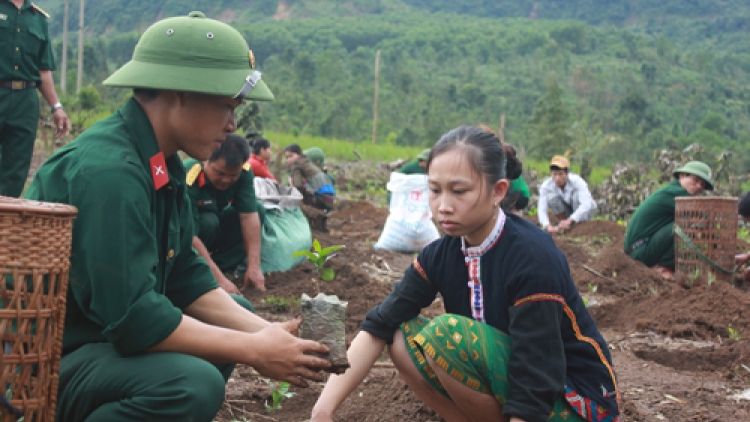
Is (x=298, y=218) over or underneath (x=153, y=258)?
underneath

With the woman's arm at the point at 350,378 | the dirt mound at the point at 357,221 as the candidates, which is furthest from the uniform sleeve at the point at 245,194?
the dirt mound at the point at 357,221

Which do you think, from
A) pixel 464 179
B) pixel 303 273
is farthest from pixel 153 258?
pixel 303 273

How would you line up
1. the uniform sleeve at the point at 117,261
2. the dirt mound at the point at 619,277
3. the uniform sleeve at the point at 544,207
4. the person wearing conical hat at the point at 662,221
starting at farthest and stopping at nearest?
the uniform sleeve at the point at 544,207, the person wearing conical hat at the point at 662,221, the dirt mound at the point at 619,277, the uniform sleeve at the point at 117,261

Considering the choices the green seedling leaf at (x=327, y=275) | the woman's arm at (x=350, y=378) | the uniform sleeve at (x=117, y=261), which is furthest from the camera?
the green seedling leaf at (x=327, y=275)

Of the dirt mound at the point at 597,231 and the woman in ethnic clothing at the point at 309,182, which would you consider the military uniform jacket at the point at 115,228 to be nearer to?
the woman in ethnic clothing at the point at 309,182

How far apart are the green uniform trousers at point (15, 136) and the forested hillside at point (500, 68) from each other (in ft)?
45.9

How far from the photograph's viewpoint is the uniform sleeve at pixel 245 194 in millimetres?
4609

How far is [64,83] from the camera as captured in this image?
22.0m

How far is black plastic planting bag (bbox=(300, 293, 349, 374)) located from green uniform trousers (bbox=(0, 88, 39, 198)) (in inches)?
117

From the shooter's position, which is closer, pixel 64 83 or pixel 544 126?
pixel 64 83

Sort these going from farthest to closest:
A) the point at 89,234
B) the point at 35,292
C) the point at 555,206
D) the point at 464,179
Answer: the point at 555,206 → the point at 464,179 → the point at 89,234 → the point at 35,292

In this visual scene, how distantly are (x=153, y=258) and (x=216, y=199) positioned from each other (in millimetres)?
2828

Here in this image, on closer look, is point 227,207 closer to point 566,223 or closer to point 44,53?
point 44,53

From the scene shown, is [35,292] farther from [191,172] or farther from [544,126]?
[544,126]
